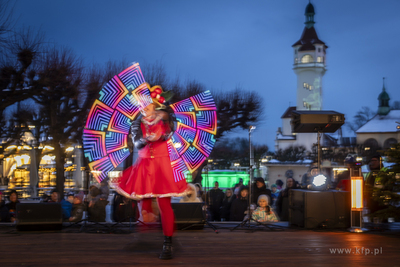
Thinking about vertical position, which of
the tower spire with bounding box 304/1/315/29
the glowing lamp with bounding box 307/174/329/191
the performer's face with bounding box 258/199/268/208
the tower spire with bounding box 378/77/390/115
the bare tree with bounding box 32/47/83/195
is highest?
the tower spire with bounding box 304/1/315/29

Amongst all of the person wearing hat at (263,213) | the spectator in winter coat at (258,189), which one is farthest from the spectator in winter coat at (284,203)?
the person wearing hat at (263,213)

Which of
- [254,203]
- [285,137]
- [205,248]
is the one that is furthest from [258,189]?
[285,137]

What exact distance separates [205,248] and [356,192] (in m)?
2.99

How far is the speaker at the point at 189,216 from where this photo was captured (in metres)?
6.60

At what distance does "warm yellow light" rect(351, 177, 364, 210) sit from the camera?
6.59 metres

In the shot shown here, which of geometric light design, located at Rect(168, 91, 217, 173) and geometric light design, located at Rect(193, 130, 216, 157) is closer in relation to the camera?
geometric light design, located at Rect(168, 91, 217, 173)

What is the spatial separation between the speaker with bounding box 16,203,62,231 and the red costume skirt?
2157 mm

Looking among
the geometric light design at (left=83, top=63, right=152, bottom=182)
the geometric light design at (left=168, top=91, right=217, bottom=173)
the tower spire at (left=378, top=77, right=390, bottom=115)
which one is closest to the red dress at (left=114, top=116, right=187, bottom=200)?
the geometric light design at (left=83, top=63, right=152, bottom=182)

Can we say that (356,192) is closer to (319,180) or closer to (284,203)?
(319,180)

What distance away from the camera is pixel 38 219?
6355 millimetres

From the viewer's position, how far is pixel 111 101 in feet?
18.6

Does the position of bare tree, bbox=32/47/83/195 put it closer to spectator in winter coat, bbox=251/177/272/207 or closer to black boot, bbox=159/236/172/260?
spectator in winter coat, bbox=251/177/272/207

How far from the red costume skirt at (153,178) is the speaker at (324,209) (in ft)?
9.35

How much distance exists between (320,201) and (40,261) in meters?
4.37
